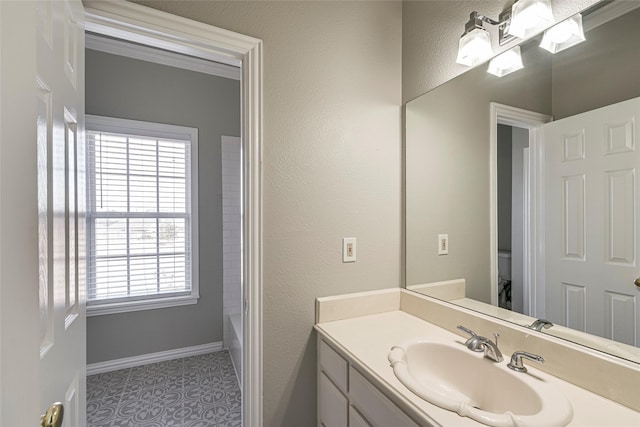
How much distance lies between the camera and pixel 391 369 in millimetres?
966

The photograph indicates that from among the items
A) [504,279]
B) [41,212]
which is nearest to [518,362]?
[504,279]

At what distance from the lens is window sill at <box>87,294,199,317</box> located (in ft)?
8.08

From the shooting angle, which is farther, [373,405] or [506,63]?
[506,63]

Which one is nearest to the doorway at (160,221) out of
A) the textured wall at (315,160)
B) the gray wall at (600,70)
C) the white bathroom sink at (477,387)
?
the textured wall at (315,160)

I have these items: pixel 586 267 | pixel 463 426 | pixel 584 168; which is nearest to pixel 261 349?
pixel 463 426

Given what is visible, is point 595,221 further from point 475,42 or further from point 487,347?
point 475,42

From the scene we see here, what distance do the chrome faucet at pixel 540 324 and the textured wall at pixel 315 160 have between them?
69cm

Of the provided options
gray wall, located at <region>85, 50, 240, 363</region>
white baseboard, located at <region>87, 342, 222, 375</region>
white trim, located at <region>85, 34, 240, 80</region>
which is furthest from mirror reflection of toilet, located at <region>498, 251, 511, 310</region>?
white trim, located at <region>85, 34, 240, 80</region>

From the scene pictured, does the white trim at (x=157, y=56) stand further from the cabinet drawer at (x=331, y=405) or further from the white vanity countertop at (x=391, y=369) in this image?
the cabinet drawer at (x=331, y=405)

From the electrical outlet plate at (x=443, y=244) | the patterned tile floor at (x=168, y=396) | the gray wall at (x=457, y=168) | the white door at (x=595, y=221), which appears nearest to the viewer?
the white door at (x=595, y=221)

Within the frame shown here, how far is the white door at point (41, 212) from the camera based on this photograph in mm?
370

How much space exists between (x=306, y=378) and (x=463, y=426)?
88 centimetres

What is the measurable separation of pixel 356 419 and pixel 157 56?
316 cm

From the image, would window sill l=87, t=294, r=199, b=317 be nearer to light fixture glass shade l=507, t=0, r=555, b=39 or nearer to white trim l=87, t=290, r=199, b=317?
white trim l=87, t=290, r=199, b=317
